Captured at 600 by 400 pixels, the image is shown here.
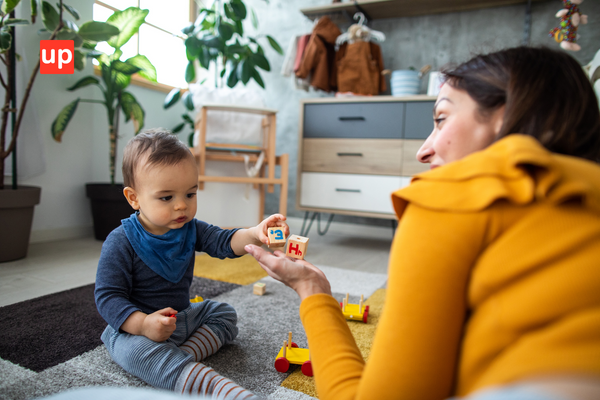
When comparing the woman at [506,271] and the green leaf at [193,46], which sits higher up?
the green leaf at [193,46]

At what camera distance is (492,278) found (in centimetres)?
36

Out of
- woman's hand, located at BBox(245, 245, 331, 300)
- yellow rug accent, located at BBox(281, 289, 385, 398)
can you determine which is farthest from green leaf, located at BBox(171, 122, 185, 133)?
woman's hand, located at BBox(245, 245, 331, 300)

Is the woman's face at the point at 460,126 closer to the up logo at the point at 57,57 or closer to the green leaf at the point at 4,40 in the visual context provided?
the green leaf at the point at 4,40

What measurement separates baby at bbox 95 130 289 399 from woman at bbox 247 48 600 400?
475 millimetres

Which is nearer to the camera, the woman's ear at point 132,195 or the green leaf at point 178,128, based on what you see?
the woman's ear at point 132,195

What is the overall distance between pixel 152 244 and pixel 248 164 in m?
1.51

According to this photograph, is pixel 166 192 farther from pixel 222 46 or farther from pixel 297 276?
pixel 222 46

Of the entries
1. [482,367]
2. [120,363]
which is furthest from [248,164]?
[482,367]

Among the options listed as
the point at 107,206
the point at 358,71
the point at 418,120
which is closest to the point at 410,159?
the point at 418,120

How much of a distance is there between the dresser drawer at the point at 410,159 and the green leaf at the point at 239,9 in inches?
53.9

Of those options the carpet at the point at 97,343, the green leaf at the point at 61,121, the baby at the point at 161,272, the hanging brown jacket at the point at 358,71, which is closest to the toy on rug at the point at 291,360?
the carpet at the point at 97,343

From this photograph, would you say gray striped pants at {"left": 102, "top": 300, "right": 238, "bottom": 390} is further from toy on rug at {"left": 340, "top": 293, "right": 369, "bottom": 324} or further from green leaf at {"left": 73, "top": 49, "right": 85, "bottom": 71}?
green leaf at {"left": 73, "top": 49, "right": 85, "bottom": 71}

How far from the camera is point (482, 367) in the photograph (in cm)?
38

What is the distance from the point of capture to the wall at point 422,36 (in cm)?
239
